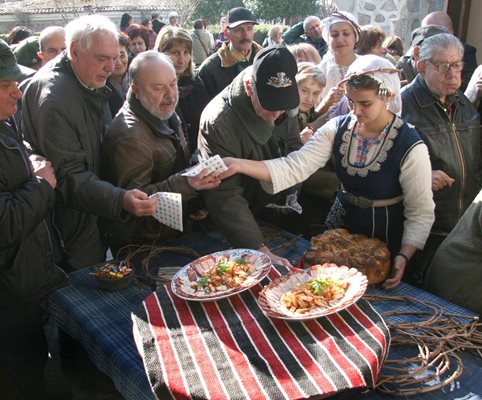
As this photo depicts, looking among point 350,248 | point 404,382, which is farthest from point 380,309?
point 404,382

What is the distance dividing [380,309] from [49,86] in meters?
2.01

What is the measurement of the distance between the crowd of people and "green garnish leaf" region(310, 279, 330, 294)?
0.39m

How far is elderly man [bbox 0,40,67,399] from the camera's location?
198cm

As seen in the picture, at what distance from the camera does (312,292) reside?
5.49 ft

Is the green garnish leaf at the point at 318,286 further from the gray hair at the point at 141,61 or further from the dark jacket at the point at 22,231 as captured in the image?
the gray hair at the point at 141,61

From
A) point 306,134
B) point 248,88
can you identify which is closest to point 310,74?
point 306,134

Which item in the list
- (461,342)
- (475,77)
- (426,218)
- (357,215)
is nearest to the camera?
(461,342)

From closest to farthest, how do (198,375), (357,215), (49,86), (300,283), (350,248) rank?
(198,375) → (300,283) → (350,248) → (357,215) → (49,86)

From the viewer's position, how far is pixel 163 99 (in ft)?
8.71

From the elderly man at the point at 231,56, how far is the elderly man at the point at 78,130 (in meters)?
1.62

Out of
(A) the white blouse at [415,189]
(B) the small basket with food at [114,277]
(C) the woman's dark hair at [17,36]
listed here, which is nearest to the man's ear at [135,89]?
(A) the white blouse at [415,189]

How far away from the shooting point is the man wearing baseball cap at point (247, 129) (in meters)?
2.29

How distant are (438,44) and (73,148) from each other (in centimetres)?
214

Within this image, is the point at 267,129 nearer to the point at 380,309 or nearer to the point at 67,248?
the point at 380,309
